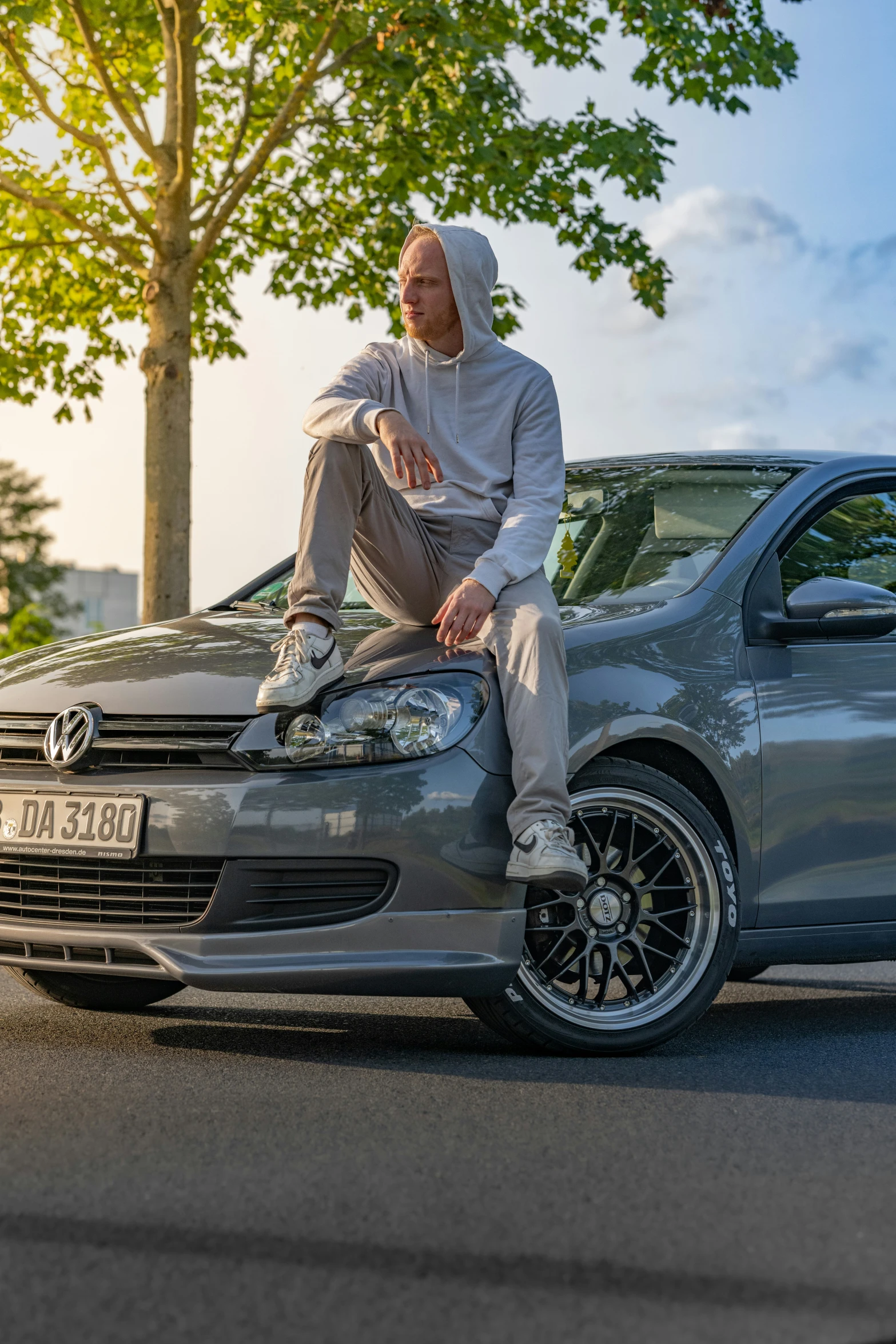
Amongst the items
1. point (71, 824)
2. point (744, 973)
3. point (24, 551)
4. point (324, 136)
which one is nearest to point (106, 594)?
point (24, 551)

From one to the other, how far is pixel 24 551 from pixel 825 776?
68.8m

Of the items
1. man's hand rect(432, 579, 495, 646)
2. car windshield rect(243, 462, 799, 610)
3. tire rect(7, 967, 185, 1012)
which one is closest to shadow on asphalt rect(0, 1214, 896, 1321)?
man's hand rect(432, 579, 495, 646)

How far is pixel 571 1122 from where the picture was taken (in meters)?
3.52

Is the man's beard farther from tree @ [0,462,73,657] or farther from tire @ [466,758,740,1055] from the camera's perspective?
tree @ [0,462,73,657]

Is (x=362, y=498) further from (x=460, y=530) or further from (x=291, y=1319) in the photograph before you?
(x=291, y=1319)

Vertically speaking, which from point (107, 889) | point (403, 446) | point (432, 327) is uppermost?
point (432, 327)

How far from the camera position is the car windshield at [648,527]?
483 cm

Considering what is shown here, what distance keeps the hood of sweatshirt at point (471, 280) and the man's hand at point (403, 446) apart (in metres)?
0.42

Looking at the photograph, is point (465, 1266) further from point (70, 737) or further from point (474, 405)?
point (474, 405)

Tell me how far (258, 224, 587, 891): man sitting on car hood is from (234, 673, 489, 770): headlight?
7 cm

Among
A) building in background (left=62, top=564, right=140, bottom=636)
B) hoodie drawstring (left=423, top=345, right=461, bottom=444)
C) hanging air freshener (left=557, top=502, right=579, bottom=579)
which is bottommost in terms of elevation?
building in background (left=62, top=564, right=140, bottom=636)

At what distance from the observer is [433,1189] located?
2975mm

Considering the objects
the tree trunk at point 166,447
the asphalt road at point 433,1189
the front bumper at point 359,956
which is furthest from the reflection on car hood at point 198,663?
the tree trunk at point 166,447

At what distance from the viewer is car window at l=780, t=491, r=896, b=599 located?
499 cm
